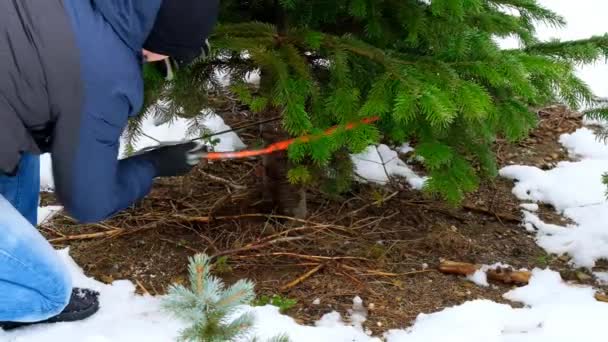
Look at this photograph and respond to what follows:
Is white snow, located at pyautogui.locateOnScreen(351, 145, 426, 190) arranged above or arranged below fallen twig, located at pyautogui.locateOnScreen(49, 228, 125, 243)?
above

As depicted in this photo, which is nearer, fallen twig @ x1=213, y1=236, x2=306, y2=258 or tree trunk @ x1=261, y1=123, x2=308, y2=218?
fallen twig @ x1=213, y1=236, x2=306, y2=258

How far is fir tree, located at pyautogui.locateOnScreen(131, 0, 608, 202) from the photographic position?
2.67 metres

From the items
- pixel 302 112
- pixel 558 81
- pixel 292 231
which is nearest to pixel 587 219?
pixel 558 81

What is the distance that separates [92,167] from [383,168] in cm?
259

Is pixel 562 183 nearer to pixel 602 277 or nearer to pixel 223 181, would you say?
pixel 602 277

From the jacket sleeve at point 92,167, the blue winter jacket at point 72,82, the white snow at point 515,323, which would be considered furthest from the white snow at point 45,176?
the white snow at point 515,323

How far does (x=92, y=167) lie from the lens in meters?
2.08

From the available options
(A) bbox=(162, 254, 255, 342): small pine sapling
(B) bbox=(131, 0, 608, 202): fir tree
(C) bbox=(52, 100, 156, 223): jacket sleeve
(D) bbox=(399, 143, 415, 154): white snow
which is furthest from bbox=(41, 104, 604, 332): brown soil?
(A) bbox=(162, 254, 255, 342): small pine sapling

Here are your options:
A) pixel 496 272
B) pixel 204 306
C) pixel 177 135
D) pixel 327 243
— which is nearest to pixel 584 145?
pixel 496 272

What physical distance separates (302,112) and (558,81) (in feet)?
3.61

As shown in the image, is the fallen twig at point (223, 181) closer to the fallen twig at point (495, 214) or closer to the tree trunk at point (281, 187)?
the tree trunk at point (281, 187)

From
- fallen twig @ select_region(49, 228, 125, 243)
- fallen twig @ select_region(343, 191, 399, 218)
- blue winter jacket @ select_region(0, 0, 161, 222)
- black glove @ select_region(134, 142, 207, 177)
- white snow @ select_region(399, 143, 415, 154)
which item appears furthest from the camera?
white snow @ select_region(399, 143, 415, 154)

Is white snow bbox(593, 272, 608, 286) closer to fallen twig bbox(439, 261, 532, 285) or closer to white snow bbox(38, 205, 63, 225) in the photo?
fallen twig bbox(439, 261, 532, 285)

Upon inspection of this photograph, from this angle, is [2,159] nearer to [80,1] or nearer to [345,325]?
[80,1]
